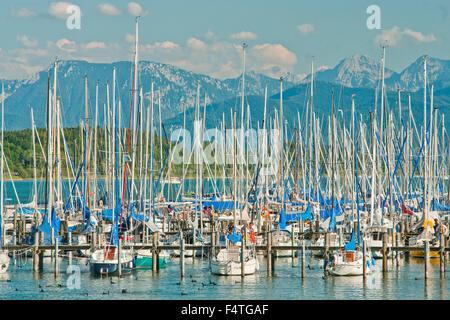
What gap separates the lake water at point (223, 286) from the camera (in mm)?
38175

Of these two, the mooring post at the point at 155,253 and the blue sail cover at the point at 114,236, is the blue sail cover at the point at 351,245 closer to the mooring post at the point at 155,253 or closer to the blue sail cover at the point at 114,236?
the mooring post at the point at 155,253

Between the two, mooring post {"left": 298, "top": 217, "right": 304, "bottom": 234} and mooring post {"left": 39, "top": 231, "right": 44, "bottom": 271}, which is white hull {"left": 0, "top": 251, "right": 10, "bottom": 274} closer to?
mooring post {"left": 39, "top": 231, "right": 44, "bottom": 271}

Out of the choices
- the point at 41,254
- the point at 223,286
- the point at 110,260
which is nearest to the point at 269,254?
the point at 223,286

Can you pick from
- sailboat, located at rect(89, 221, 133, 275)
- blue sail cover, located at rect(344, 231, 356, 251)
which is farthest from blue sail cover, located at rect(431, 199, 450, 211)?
sailboat, located at rect(89, 221, 133, 275)

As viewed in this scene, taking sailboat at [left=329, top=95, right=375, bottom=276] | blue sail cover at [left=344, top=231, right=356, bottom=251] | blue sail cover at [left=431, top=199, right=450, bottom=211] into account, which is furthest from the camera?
blue sail cover at [left=431, top=199, right=450, bottom=211]

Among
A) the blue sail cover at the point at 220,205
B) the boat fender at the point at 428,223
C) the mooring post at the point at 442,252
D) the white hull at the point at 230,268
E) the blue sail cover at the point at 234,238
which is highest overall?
the blue sail cover at the point at 220,205

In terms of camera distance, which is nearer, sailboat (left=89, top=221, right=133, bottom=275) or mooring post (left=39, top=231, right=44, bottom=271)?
sailboat (left=89, top=221, right=133, bottom=275)

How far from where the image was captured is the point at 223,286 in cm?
4053

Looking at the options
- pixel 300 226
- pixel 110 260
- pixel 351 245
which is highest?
pixel 300 226

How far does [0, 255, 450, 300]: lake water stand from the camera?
38175 millimetres

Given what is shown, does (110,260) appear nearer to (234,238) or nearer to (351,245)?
(234,238)

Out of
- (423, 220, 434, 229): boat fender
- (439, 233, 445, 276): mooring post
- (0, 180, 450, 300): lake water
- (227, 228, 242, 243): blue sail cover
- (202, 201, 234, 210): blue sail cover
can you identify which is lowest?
(0, 180, 450, 300): lake water

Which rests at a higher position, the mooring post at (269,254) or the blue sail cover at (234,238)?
the blue sail cover at (234,238)

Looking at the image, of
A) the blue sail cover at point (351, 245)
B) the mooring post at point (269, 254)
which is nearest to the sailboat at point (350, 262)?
the blue sail cover at point (351, 245)
